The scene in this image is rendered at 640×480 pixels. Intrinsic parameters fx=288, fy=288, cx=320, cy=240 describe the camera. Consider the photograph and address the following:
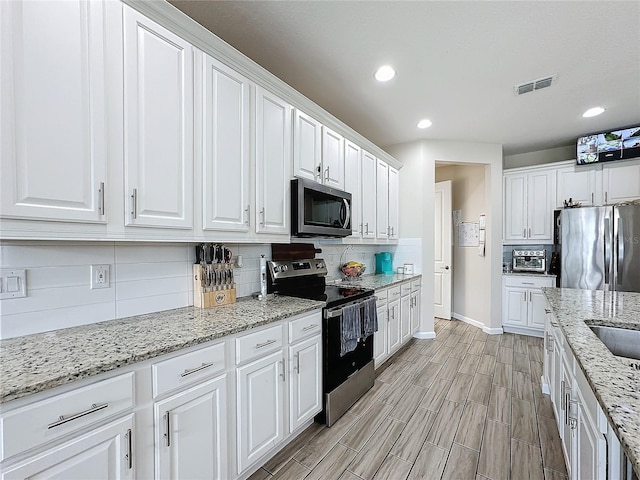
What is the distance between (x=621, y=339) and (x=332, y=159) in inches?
93.0

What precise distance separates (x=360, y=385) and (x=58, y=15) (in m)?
2.90

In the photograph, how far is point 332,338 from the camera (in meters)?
2.15

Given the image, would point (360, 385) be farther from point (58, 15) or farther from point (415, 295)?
point (58, 15)

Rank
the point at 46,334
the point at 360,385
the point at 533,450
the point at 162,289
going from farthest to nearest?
1. the point at 360,385
2. the point at 533,450
3. the point at 162,289
4. the point at 46,334

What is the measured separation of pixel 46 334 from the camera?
1291mm

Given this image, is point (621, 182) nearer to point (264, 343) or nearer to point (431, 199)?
point (431, 199)

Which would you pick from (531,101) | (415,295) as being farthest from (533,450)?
(531,101)

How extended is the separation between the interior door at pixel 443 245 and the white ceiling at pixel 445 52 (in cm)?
157

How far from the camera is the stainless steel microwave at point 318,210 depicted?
7.40ft

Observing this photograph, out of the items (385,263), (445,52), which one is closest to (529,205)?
(385,263)

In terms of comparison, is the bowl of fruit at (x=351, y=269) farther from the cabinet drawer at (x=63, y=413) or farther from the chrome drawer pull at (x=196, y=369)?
the cabinet drawer at (x=63, y=413)

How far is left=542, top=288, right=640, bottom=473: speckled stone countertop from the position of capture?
71 cm

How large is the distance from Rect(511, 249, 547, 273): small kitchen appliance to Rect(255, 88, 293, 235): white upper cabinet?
398 cm

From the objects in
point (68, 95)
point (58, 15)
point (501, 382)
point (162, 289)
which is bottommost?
point (501, 382)
